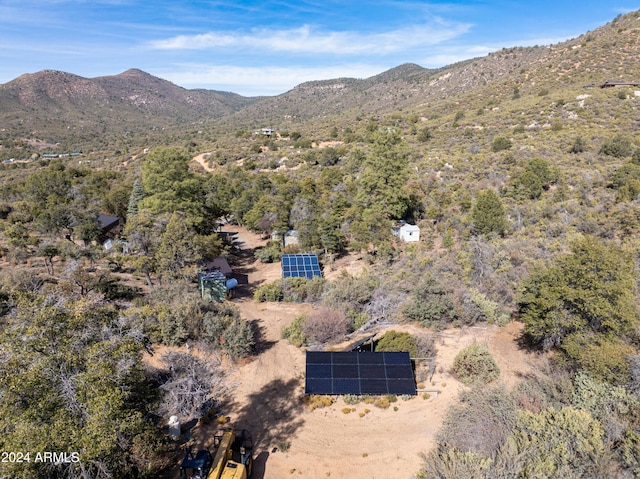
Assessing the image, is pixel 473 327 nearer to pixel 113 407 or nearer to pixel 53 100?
pixel 113 407

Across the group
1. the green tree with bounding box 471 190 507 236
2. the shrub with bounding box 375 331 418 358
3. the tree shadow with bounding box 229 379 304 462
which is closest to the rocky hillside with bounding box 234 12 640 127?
the green tree with bounding box 471 190 507 236

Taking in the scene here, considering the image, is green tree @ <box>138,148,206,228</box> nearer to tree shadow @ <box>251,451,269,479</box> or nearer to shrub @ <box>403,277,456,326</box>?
shrub @ <box>403,277,456,326</box>

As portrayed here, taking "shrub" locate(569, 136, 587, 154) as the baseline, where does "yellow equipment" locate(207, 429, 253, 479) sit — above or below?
below

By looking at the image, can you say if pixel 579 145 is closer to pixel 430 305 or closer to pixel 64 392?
pixel 430 305

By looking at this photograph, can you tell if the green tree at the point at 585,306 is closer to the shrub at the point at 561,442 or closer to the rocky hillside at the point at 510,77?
the shrub at the point at 561,442

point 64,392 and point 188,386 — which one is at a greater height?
point 64,392

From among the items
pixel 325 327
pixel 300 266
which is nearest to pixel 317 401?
pixel 325 327

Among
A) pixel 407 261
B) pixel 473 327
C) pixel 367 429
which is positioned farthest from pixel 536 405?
pixel 407 261
